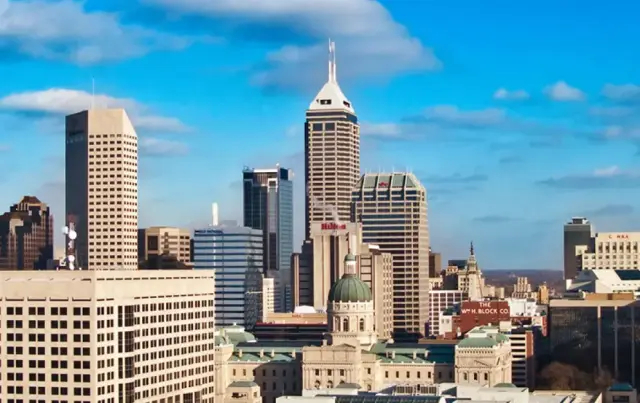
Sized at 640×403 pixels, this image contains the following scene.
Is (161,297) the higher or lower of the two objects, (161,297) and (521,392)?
the higher

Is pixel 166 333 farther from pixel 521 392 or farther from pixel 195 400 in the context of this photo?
pixel 521 392

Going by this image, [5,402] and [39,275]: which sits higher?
[39,275]

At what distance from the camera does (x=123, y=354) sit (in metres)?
168

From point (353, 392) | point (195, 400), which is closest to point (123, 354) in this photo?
point (195, 400)

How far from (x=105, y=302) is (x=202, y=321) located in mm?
31019

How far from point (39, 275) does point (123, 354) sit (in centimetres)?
1198

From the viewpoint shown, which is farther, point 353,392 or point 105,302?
point 353,392

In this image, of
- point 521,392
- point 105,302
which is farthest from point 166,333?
Answer: point 521,392

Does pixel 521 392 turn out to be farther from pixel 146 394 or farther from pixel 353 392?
pixel 146 394

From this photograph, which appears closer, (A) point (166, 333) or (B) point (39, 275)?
(B) point (39, 275)

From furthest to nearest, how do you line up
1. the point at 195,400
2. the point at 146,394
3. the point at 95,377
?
1. the point at 195,400
2. the point at 146,394
3. the point at 95,377

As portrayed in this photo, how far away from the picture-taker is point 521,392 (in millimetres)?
194250

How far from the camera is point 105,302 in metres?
165

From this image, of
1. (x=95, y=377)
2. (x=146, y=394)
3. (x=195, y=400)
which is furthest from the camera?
(x=195, y=400)
